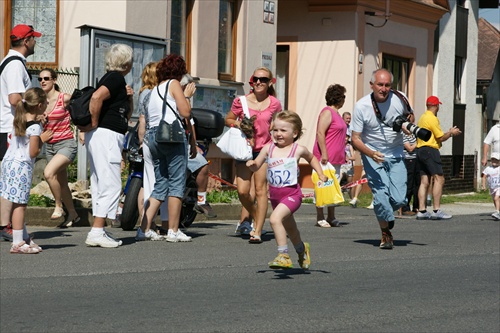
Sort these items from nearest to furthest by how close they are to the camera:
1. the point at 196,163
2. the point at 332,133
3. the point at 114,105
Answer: the point at 114,105 → the point at 196,163 → the point at 332,133

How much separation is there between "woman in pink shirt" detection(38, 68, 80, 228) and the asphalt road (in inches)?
17.2

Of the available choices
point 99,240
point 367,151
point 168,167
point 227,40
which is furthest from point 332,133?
point 227,40

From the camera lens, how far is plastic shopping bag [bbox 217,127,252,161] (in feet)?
40.4

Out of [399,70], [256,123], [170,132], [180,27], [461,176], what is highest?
[180,27]

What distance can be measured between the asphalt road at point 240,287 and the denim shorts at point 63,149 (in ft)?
2.97

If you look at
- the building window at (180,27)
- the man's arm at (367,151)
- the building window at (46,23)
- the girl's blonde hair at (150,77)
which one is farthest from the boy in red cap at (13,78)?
the building window at (180,27)

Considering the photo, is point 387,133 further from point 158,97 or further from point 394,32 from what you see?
→ point 394,32

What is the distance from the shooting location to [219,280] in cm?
925

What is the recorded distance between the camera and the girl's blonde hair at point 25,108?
10.6 m

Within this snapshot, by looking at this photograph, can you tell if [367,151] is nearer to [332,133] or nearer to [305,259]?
[305,259]

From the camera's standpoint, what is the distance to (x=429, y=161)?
704 inches

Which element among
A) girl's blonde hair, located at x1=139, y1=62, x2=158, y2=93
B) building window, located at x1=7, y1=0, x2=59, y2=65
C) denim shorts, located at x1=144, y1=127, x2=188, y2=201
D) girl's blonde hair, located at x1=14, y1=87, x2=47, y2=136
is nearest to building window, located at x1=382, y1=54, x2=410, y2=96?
building window, located at x1=7, y1=0, x2=59, y2=65

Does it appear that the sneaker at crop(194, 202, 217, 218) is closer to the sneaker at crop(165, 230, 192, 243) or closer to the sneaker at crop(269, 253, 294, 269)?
the sneaker at crop(165, 230, 192, 243)

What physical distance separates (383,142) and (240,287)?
148 inches
